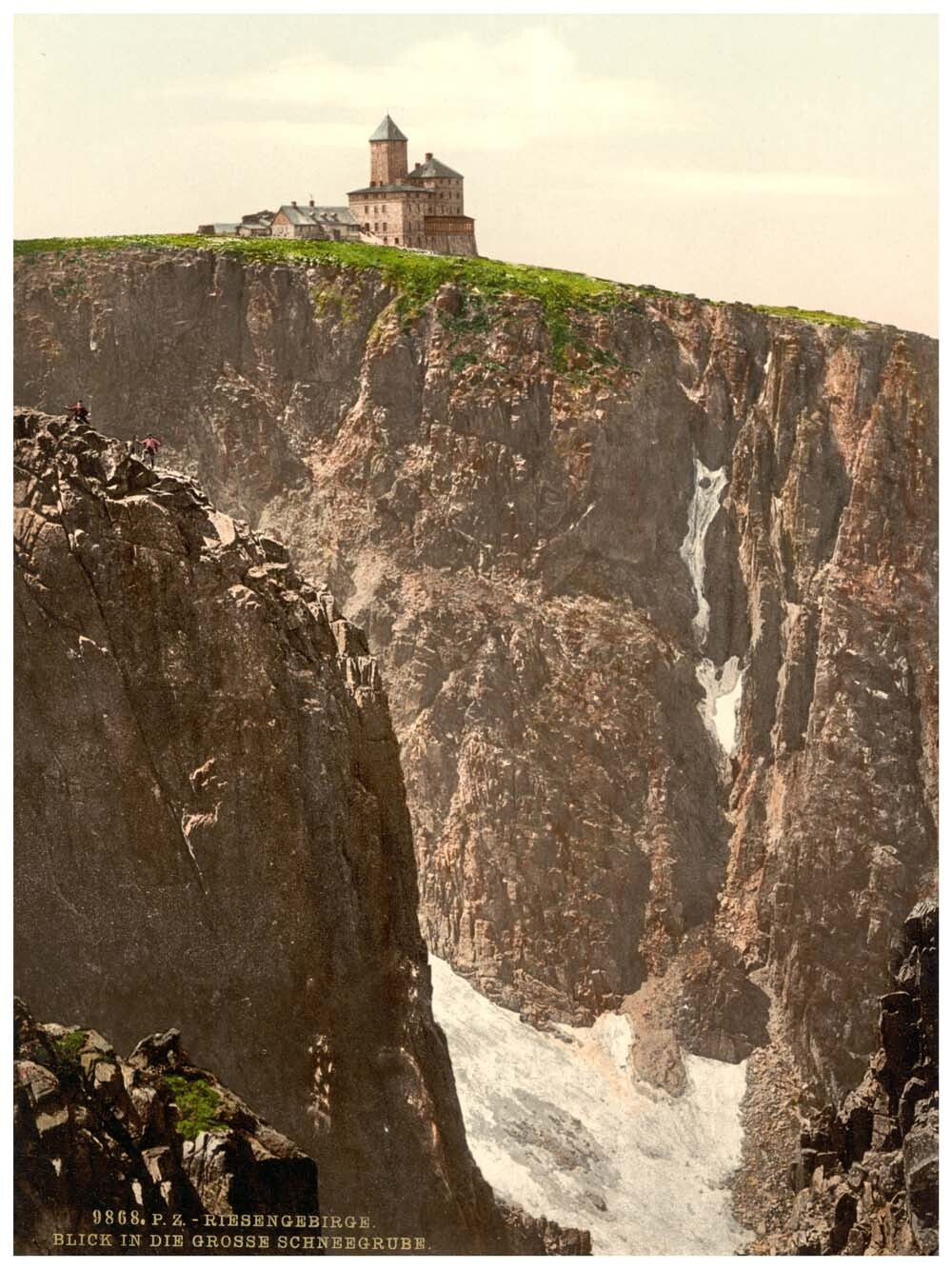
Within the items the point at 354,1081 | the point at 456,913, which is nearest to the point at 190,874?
the point at 354,1081

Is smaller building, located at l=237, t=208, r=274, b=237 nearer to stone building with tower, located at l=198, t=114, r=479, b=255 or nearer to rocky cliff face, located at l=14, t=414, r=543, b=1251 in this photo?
stone building with tower, located at l=198, t=114, r=479, b=255

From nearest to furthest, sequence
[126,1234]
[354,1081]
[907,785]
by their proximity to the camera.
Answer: [126,1234] < [354,1081] < [907,785]

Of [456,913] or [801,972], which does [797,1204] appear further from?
[456,913]

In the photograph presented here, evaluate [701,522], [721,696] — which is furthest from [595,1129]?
[701,522]

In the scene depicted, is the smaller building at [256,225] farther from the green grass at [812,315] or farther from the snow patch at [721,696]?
the snow patch at [721,696]

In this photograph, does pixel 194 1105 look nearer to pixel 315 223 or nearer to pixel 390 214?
pixel 390 214
